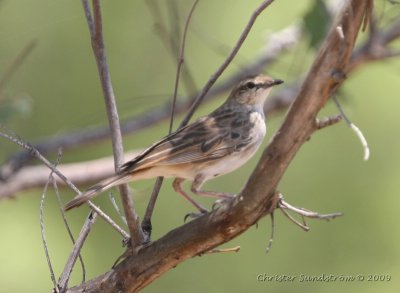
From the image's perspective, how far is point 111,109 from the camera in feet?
12.7

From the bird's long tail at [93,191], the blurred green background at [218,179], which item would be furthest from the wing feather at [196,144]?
the blurred green background at [218,179]

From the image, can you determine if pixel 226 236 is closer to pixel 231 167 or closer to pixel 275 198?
pixel 275 198

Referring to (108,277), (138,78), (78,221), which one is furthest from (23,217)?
(108,277)

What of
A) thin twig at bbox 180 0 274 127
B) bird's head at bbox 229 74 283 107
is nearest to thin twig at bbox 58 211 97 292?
thin twig at bbox 180 0 274 127

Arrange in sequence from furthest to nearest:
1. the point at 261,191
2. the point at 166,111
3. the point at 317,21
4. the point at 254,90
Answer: the point at 166,111 < the point at 317,21 < the point at 254,90 < the point at 261,191

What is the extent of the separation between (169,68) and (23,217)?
88.8 inches

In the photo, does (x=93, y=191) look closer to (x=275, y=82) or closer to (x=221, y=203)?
(x=221, y=203)

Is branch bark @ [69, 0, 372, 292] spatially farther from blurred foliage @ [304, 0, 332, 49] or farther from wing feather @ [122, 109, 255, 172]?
blurred foliage @ [304, 0, 332, 49]

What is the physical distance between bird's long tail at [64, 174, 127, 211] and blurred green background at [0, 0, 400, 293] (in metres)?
3.12

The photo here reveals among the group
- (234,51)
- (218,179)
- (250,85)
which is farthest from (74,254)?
(218,179)

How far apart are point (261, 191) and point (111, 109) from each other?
86 cm

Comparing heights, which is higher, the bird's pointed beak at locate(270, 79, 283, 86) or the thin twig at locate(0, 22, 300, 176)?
the thin twig at locate(0, 22, 300, 176)

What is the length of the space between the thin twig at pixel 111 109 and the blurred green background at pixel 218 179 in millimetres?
3511

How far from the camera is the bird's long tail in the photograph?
4.09 meters
